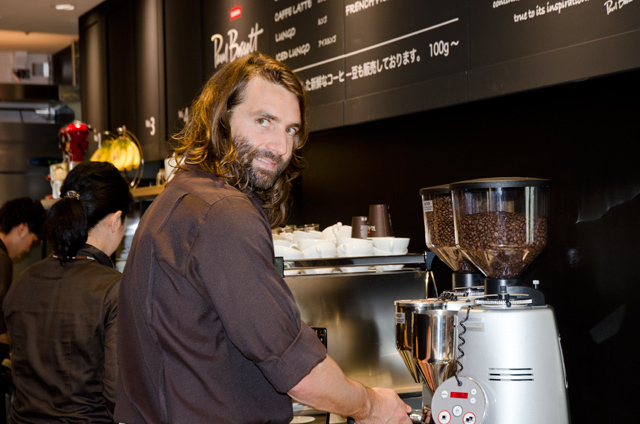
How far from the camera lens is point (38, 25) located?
529 cm

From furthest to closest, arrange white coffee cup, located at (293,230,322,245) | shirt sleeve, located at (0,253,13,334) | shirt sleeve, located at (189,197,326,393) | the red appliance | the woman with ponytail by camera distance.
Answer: the red appliance → shirt sleeve, located at (0,253,13,334) → white coffee cup, located at (293,230,322,245) → the woman with ponytail → shirt sleeve, located at (189,197,326,393)

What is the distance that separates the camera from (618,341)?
1.70 m

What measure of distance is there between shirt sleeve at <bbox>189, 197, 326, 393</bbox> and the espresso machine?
0.31 meters

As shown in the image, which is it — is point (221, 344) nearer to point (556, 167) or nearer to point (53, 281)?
point (53, 281)

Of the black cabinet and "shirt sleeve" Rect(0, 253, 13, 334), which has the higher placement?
the black cabinet

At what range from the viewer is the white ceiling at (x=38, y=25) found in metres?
4.75

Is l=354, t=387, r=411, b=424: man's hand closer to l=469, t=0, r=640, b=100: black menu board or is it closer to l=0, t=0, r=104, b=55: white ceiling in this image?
l=469, t=0, r=640, b=100: black menu board

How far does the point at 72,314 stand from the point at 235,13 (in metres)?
1.69

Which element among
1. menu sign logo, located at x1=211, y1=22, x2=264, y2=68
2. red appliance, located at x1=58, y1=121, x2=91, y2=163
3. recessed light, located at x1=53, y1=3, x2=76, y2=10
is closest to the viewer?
menu sign logo, located at x1=211, y1=22, x2=264, y2=68

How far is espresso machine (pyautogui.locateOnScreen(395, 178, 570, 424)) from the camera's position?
127 centimetres

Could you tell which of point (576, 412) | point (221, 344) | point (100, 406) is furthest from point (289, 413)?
point (576, 412)

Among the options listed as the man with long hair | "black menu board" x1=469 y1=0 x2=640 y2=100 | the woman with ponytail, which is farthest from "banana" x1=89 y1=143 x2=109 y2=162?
the man with long hair

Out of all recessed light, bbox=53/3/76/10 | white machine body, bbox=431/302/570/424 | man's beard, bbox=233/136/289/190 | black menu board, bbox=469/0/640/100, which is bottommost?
white machine body, bbox=431/302/570/424

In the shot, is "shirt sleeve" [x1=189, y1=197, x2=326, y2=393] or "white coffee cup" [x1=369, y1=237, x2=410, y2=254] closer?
"shirt sleeve" [x1=189, y1=197, x2=326, y2=393]
